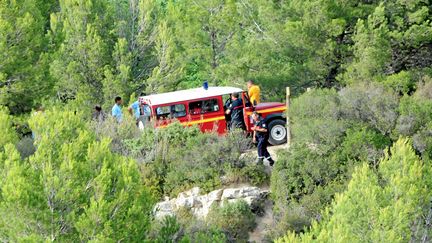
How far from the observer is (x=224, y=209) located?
19.8 m

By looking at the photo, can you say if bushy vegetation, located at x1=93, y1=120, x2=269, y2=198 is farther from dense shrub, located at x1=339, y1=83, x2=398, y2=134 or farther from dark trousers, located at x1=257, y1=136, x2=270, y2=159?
dense shrub, located at x1=339, y1=83, x2=398, y2=134

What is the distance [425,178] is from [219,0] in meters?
16.4

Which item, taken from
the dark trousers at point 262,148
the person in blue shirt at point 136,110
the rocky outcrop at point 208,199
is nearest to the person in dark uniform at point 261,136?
the dark trousers at point 262,148

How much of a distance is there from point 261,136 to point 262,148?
1.42 ft

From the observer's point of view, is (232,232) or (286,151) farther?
(286,151)

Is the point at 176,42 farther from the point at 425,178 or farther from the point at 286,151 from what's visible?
the point at 425,178

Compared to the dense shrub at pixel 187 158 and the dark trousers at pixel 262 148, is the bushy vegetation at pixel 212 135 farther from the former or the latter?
the dark trousers at pixel 262 148

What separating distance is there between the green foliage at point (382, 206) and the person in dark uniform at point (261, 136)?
5.53 meters

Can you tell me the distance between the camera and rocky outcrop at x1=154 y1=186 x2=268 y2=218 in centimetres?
2052

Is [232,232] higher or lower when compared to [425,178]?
lower

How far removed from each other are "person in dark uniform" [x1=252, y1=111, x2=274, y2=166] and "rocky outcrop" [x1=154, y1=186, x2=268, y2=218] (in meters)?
0.85

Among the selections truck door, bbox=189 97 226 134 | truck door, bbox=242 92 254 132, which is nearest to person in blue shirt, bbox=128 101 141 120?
truck door, bbox=189 97 226 134

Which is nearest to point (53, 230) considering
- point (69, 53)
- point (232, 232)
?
point (232, 232)

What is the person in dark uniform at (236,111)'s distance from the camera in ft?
73.0
